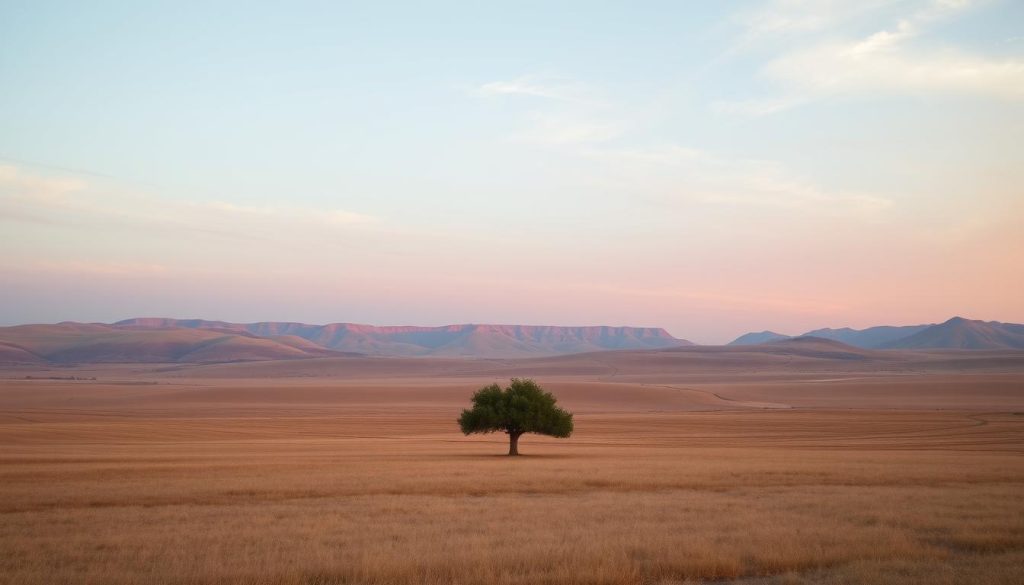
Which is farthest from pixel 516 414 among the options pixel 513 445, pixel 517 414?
pixel 513 445

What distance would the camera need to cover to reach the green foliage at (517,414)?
48.2 meters

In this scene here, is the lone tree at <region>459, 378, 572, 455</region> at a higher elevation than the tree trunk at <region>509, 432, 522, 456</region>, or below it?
higher

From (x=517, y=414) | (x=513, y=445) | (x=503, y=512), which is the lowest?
(x=513, y=445)

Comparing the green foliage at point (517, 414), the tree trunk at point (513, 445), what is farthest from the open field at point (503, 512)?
the tree trunk at point (513, 445)

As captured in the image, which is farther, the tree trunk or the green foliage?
the green foliage

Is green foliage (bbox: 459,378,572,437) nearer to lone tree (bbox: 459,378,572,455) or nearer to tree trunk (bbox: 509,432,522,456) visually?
lone tree (bbox: 459,378,572,455)

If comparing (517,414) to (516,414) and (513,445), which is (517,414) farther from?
(513,445)

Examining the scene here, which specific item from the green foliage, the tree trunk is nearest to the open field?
the green foliage

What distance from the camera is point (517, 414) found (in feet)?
158

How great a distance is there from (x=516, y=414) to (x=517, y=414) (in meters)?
0.07

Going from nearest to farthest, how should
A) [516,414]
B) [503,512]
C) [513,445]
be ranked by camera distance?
[503,512], [513,445], [516,414]

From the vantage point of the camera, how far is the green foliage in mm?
48156

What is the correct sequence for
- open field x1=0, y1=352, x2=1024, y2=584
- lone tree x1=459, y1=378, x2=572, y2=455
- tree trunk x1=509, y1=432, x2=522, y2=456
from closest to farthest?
open field x1=0, y1=352, x2=1024, y2=584 → tree trunk x1=509, y1=432, x2=522, y2=456 → lone tree x1=459, y1=378, x2=572, y2=455

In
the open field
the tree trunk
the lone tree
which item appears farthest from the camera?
the lone tree
